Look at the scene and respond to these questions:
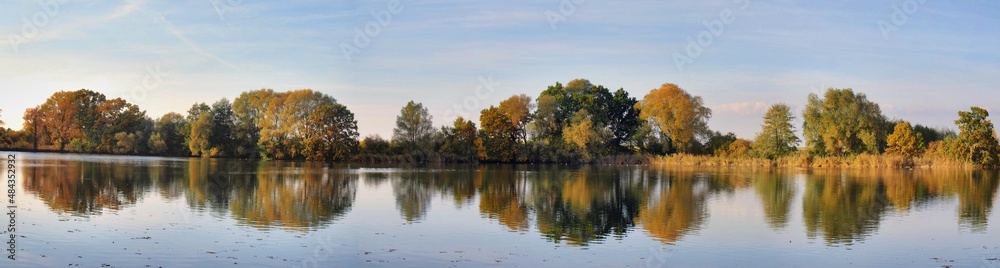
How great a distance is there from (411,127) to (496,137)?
277 inches

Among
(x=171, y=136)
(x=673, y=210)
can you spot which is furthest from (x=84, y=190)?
(x=171, y=136)

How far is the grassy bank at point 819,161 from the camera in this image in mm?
53231

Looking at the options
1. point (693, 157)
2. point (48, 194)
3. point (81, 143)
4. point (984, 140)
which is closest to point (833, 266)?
point (48, 194)

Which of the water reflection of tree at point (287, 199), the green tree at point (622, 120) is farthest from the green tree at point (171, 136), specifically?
the water reflection of tree at point (287, 199)

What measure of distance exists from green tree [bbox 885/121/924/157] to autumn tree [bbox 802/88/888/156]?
1.43 m

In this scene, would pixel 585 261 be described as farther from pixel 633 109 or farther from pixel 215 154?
pixel 215 154

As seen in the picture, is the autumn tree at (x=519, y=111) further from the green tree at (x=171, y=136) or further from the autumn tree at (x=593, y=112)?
the green tree at (x=171, y=136)

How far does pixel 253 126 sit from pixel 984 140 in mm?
57223

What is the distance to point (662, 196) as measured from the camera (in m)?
26.2

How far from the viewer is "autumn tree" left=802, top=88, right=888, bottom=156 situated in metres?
57.9

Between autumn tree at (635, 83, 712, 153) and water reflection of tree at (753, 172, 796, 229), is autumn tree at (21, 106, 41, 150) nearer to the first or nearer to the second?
autumn tree at (635, 83, 712, 153)

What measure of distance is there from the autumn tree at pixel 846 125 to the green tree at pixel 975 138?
6.42m

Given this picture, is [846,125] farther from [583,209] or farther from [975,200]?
[583,209]

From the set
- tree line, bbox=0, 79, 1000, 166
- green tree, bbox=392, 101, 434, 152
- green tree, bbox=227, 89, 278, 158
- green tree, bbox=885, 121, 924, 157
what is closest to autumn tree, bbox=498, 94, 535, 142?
tree line, bbox=0, 79, 1000, 166
